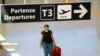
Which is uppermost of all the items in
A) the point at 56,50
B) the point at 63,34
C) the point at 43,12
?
the point at 43,12

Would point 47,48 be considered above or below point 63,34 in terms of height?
below

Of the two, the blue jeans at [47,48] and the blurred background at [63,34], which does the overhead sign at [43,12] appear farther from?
the blue jeans at [47,48]

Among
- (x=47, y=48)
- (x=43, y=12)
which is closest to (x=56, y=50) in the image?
(x=47, y=48)

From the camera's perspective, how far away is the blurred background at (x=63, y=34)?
118 inches

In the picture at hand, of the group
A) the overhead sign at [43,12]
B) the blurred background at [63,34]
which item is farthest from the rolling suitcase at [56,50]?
the overhead sign at [43,12]

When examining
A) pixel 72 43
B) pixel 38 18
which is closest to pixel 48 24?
pixel 38 18

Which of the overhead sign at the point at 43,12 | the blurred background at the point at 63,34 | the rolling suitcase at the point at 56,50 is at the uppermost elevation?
the overhead sign at the point at 43,12

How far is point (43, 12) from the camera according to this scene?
2.97m

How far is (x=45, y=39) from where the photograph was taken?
3.00 metres

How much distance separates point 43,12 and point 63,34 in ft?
0.95

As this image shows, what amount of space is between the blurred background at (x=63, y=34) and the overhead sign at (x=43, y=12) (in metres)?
0.04

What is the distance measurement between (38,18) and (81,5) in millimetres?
436

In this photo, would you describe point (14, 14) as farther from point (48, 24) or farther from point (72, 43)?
point (72, 43)

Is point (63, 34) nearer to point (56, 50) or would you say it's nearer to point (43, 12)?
point (56, 50)
